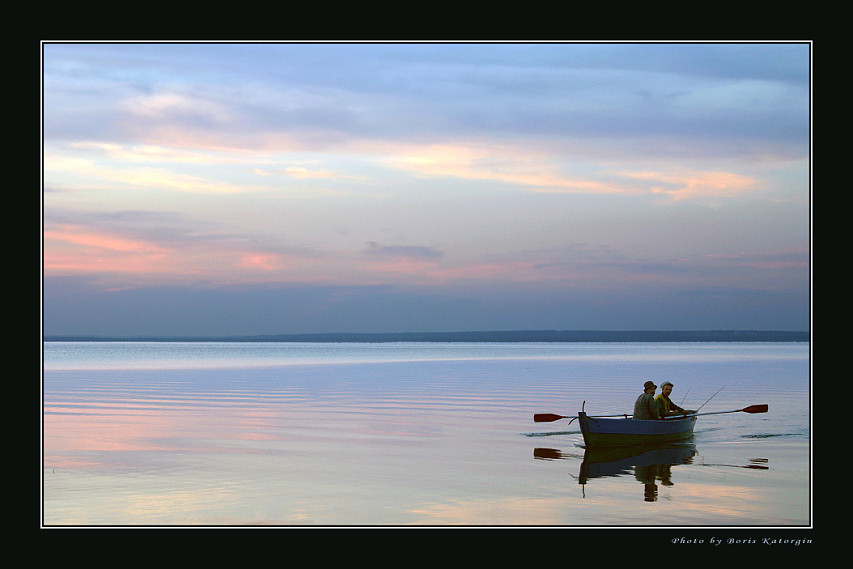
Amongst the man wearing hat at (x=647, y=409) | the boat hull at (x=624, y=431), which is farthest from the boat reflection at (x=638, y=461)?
the man wearing hat at (x=647, y=409)

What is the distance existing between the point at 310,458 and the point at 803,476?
10430 millimetres

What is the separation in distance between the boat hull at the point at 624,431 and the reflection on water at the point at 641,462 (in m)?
0.17

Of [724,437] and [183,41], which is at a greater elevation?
[183,41]

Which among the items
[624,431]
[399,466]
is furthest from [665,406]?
[399,466]

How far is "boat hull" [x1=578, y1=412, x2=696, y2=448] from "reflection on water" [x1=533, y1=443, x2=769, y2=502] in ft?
0.56

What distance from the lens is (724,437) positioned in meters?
27.1

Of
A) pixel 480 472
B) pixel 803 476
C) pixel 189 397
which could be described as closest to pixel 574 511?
pixel 480 472

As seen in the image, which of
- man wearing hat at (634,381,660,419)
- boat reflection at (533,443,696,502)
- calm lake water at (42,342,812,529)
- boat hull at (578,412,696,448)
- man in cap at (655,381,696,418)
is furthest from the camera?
man in cap at (655,381,696,418)

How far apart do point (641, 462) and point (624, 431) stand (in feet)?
6.15

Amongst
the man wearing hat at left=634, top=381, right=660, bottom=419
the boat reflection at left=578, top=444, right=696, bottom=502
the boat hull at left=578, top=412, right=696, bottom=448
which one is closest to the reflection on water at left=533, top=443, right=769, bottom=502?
the boat reflection at left=578, top=444, right=696, bottom=502

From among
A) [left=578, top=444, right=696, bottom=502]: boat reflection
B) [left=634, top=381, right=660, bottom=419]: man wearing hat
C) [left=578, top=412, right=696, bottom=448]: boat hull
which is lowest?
[left=578, top=444, right=696, bottom=502]: boat reflection

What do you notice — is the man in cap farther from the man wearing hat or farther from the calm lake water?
the calm lake water

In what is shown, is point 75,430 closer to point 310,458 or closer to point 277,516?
point 310,458

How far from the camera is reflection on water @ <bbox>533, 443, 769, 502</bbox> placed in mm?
18750
